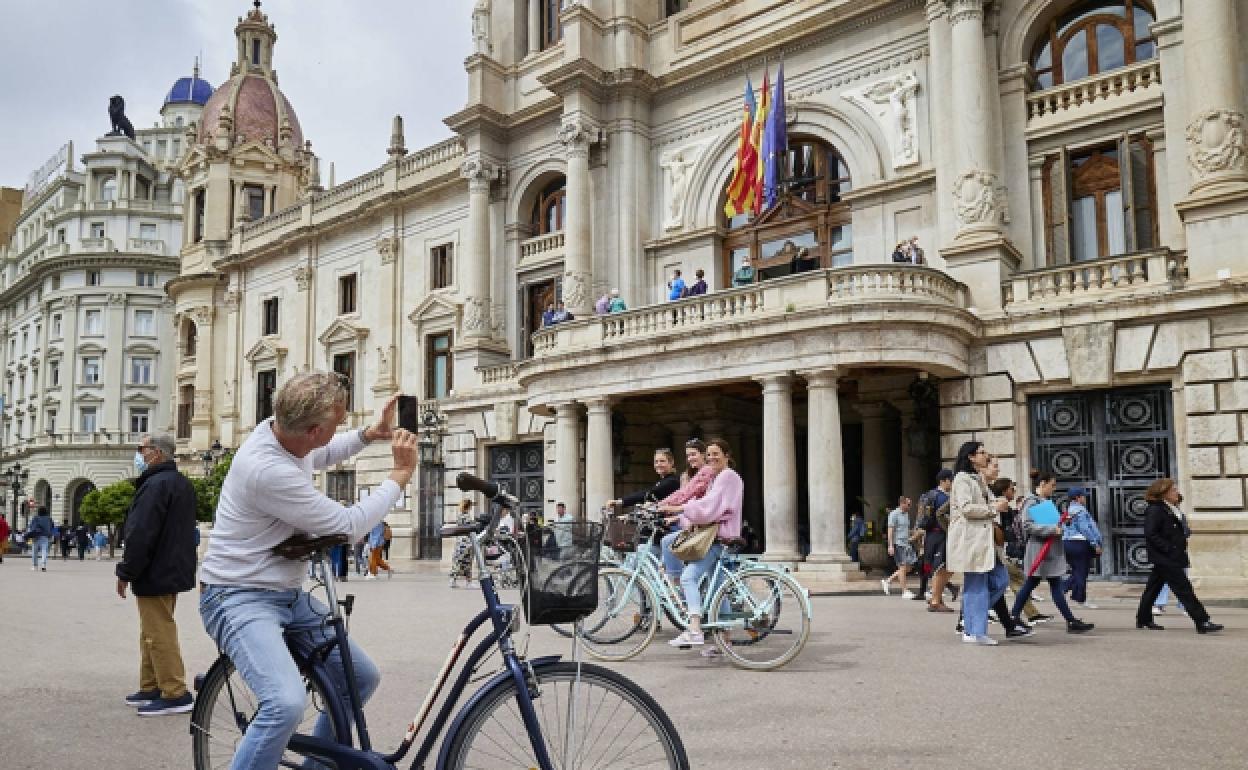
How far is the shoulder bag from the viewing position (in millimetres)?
8680

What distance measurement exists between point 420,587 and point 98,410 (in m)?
53.8

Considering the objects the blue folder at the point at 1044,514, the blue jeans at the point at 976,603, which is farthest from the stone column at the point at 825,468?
the blue jeans at the point at 976,603

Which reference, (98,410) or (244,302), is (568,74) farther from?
(98,410)

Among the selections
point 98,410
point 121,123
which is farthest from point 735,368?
point 121,123

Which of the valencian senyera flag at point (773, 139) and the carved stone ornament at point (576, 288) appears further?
the carved stone ornament at point (576, 288)

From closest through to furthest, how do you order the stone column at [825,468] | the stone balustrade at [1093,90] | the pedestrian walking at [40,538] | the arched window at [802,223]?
the stone column at [825,468]
the stone balustrade at [1093,90]
the arched window at [802,223]
the pedestrian walking at [40,538]

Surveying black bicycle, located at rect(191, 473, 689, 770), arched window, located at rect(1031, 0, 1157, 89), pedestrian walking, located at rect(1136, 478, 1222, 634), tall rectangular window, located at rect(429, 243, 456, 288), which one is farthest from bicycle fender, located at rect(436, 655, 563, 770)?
tall rectangular window, located at rect(429, 243, 456, 288)

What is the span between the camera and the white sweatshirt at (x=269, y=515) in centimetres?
373

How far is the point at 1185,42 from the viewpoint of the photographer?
17.9 meters

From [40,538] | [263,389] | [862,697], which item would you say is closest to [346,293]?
[263,389]

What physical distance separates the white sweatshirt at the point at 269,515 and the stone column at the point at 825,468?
14819 millimetres

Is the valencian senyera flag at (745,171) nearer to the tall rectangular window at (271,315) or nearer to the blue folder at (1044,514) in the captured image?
the blue folder at (1044,514)

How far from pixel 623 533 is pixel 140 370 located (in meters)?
63.6

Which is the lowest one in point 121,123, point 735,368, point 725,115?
point 735,368
